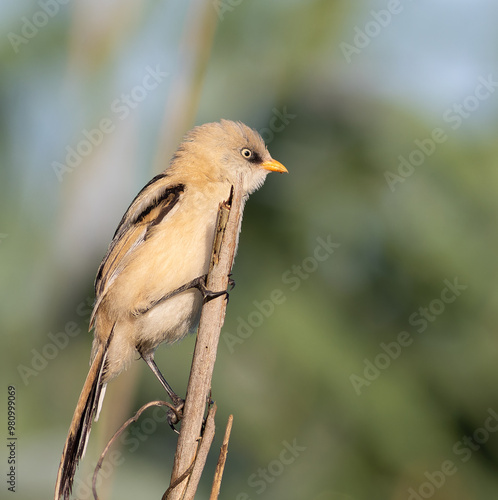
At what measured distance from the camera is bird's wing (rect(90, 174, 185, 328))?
13.5 ft

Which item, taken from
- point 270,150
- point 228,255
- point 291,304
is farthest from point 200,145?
point 228,255

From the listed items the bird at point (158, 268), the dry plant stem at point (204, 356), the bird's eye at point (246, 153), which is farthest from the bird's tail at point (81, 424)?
the bird's eye at point (246, 153)

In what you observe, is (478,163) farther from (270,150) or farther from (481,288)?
(270,150)

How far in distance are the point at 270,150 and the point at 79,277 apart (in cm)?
192

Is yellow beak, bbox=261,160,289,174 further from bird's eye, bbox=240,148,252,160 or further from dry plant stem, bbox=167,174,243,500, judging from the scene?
dry plant stem, bbox=167,174,243,500

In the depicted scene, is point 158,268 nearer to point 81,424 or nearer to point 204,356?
point 81,424

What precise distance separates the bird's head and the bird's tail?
1.50 m

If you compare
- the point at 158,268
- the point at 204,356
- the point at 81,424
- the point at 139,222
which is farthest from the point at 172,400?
the point at 204,356

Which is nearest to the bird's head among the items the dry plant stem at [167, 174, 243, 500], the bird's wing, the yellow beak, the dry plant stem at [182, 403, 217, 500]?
the yellow beak

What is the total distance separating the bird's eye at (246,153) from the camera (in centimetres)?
461

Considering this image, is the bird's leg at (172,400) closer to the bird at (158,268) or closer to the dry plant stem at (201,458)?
the bird at (158,268)

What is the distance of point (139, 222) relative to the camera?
423 centimetres

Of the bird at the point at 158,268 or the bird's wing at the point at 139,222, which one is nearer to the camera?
the bird at the point at 158,268

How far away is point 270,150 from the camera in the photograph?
16.8 feet
